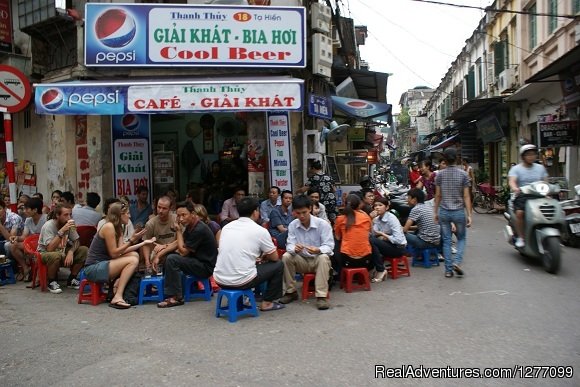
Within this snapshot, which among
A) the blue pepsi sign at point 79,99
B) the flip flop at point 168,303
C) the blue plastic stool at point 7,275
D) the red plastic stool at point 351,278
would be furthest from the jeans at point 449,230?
the blue plastic stool at point 7,275

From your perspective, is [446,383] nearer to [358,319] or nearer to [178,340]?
[358,319]

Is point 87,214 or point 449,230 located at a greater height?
point 87,214

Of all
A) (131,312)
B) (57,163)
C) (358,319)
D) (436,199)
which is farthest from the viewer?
(57,163)

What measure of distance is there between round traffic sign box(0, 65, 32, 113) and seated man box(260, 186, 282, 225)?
13.1ft

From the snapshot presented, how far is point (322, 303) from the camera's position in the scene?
17.9ft

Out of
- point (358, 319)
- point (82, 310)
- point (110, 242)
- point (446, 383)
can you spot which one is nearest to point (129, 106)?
point (110, 242)

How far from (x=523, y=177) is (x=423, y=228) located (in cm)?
164

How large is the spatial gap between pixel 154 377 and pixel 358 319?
86.1 inches

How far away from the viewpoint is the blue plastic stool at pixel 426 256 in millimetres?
7543

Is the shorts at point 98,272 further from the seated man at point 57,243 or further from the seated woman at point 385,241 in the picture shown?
the seated woman at point 385,241

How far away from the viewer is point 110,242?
223 inches

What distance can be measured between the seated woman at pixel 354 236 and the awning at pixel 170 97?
2.29 m

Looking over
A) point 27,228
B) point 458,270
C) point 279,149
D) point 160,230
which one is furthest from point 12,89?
point 458,270

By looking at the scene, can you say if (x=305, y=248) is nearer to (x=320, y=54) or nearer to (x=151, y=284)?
(x=151, y=284)
